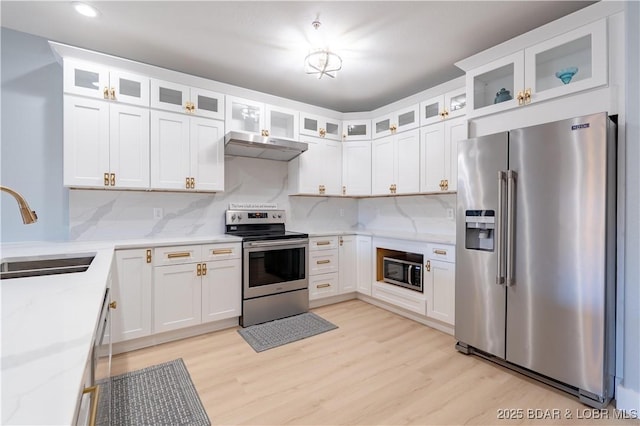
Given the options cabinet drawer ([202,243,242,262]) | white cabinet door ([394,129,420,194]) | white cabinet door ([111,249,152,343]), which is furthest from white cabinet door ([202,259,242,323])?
white cabinet door ([394,129,420,194])

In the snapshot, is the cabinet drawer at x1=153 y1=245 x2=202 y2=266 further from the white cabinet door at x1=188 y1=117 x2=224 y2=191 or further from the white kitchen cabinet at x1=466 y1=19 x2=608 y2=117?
the white kitchen cabinet at x1=466 y1=19 x2=608 y2=117

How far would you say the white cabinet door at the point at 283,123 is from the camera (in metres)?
3.53

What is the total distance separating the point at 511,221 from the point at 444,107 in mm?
1490

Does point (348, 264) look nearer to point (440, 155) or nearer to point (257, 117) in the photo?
point (440, 155)

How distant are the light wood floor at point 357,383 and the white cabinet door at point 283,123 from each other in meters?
2.28

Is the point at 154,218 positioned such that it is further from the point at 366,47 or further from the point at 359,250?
the point at 366,47

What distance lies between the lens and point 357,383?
6.94 feet

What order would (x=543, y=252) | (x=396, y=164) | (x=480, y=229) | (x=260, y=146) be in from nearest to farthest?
(x=543, y=252) → (x=480, y=229) → (x=260, y=146) → (x=396, y=164)

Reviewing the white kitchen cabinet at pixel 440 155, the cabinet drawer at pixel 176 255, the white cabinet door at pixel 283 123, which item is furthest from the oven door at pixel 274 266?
the white kitchen cabinet at pixel 440 155

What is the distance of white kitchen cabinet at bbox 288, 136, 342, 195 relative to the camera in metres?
3.76

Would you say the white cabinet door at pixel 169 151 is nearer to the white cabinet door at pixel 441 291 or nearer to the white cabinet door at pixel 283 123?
the white cabinet door at pixel 283 123

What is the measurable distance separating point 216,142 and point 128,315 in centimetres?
179

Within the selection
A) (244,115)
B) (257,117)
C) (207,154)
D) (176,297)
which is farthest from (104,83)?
(176,297)

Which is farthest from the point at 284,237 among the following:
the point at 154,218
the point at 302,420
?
the point at 302,420
